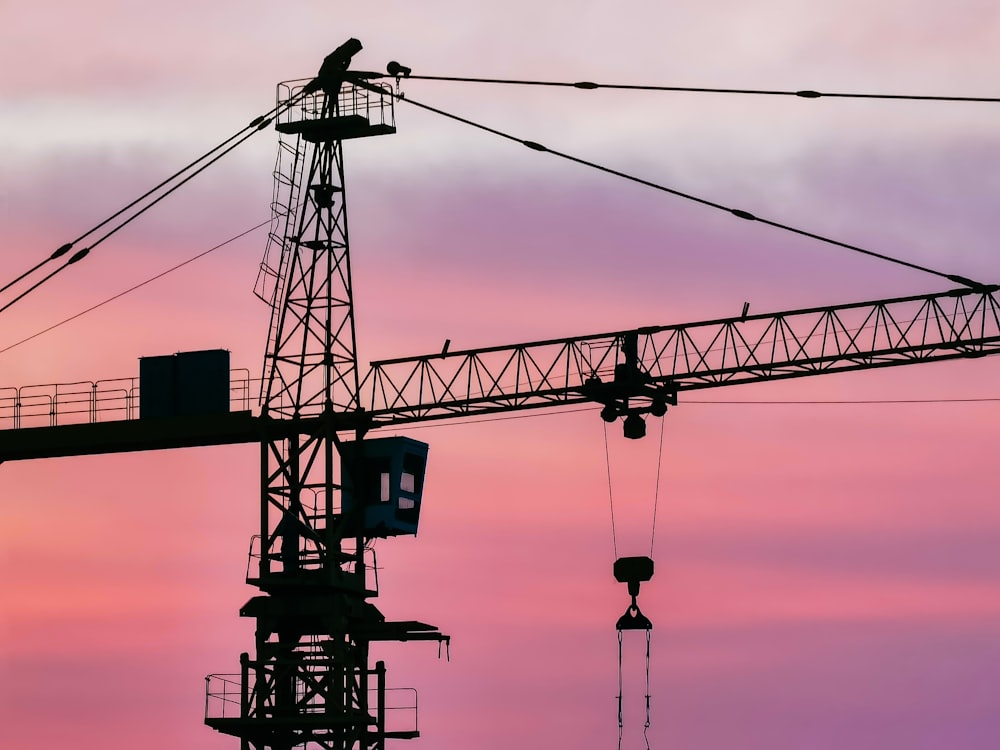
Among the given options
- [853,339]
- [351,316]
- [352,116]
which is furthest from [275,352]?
[853,339]

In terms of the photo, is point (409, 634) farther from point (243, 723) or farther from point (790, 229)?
point (790, 229)

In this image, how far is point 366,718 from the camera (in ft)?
390

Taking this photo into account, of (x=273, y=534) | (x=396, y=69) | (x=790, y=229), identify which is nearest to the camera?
(x=790, y=229)

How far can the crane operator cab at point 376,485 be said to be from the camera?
120000 mm

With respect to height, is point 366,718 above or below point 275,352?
below

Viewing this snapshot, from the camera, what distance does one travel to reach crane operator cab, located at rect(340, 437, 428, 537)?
120000mm

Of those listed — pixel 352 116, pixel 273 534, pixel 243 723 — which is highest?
pixel 352 116

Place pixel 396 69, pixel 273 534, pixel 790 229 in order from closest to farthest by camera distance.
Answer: pixel 790 229 → pixel 396 69 → pixel 273 534

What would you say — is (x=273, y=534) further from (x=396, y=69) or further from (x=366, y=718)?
(x=396, y=69)

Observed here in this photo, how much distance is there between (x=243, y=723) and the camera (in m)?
117

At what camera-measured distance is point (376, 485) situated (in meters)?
121

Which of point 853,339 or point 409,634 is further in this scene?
point 409,634

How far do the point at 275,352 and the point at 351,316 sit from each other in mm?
3871

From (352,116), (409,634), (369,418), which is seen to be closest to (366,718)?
(409,634)
